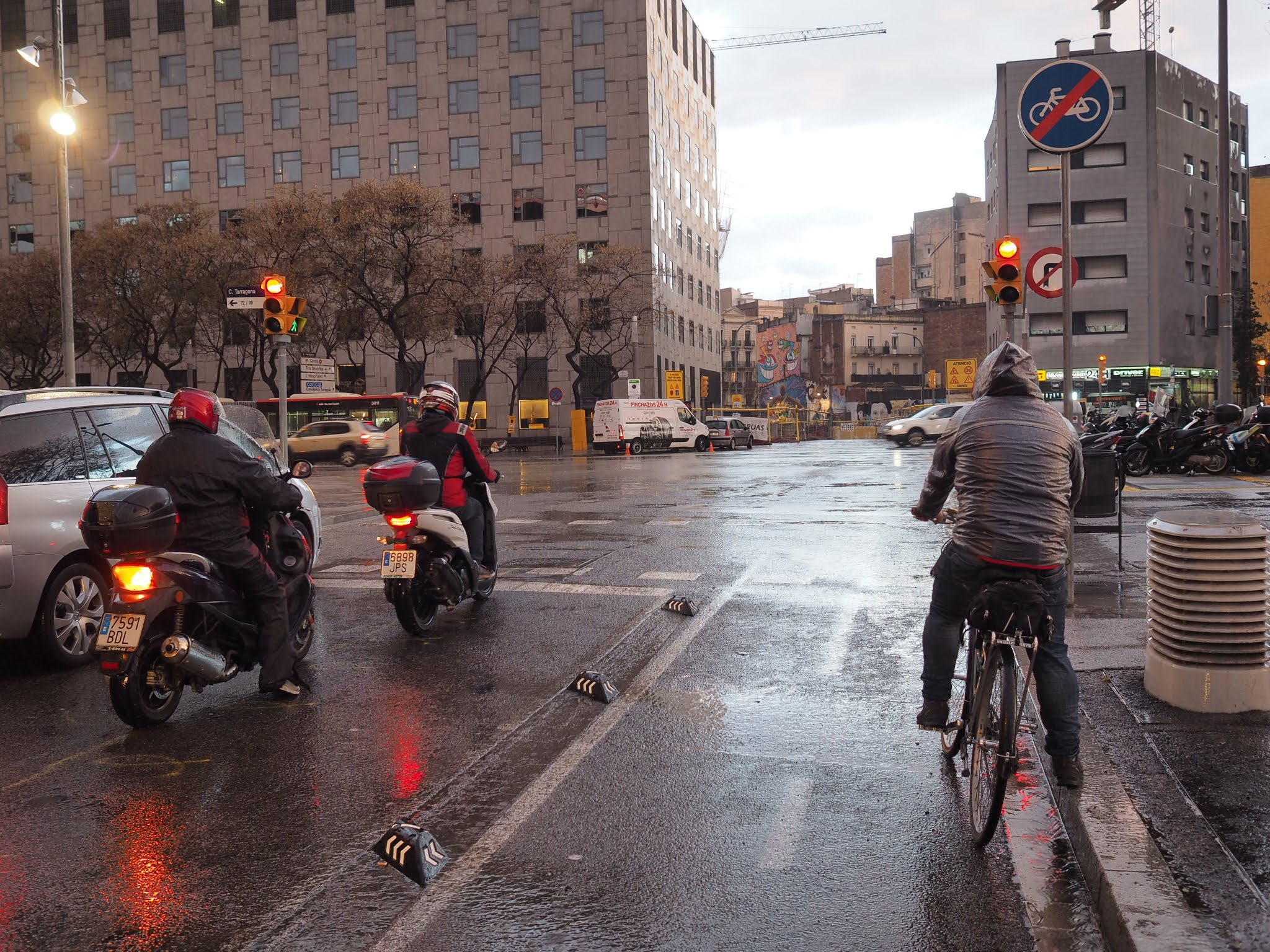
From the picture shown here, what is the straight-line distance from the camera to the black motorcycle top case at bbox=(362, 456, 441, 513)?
7441 millimetres

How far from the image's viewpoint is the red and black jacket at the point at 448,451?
8.34 m

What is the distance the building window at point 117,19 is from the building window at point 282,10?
Result: 8.63 metres

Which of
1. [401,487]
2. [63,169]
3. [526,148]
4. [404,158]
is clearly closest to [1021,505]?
[401,487]

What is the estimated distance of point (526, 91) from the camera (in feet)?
Result: 195

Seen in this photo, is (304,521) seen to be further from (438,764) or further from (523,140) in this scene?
(523,140)

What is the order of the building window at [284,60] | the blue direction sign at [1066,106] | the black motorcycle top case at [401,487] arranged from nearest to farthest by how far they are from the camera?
the black motorcycle top case at [401,487] → the blue direction sign at [1066,106] → the building window at [284,60]

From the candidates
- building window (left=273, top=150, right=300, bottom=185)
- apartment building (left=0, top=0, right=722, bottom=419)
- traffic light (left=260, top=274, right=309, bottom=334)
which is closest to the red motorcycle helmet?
traffic light (left=260, top=274, right=309, bottom=334)

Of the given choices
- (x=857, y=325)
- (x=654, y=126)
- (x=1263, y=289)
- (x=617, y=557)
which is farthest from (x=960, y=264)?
(x=617, y=557)

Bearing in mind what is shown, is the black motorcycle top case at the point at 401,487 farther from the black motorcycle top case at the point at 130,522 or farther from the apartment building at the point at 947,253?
the apartment building at the point at 947,253

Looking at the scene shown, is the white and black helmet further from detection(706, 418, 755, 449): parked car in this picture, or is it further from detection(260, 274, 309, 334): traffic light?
detection(706, 418, 755, 449): parked car

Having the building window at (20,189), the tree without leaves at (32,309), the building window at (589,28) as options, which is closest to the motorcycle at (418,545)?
the tree without leaves at (32,309)

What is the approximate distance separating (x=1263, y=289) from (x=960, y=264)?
34647 mm

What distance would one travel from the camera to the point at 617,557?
38.3 feet

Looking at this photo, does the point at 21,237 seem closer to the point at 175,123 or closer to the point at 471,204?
the point at 175,123
